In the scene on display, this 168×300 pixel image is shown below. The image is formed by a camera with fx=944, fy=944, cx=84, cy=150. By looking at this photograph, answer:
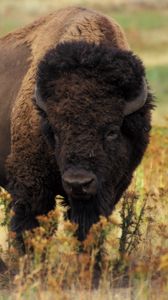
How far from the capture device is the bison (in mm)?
6941

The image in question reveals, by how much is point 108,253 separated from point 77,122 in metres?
1.11

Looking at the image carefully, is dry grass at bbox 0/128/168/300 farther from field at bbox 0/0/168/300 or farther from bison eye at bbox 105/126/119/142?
bison eye at bbox 105/126/119/142

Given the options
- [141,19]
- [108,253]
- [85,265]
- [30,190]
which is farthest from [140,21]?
[85,265]

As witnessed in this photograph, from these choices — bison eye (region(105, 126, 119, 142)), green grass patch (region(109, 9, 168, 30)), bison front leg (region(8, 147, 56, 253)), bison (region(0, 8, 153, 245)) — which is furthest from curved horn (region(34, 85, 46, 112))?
green grass patch (region(109, 9, 168, 30))

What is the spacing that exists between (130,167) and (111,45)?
104 cm

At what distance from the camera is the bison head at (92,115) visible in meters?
6.89

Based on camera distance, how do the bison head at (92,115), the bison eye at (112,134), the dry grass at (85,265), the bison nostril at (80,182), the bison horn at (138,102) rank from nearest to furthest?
the dry grass at (85,265), the bison nostril at (80,182), the bison head at (92,115), the bison eye at (112,134), the bison horn at (138,102)

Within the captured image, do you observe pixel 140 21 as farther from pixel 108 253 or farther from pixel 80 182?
pixel 80 182

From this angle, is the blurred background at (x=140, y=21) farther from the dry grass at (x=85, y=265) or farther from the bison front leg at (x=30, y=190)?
the dry grass at (x=85, y=265)

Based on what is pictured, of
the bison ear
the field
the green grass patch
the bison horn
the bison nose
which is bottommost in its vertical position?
the green grass patch

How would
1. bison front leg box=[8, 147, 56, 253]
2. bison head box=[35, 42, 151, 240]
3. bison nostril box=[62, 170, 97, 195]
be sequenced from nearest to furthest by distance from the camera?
bison nostril box=[62, 170, 97, 195], bison head box=[35, 42, 151, 240], bison front leg box=[8, 147, 56, 253]

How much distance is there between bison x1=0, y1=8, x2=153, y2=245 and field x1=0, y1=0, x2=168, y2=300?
0.81 feet

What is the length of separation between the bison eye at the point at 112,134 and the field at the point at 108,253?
60 centimetres

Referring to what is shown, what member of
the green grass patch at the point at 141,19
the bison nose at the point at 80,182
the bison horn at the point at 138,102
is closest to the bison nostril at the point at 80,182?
the bison nose at the point at 80,182
